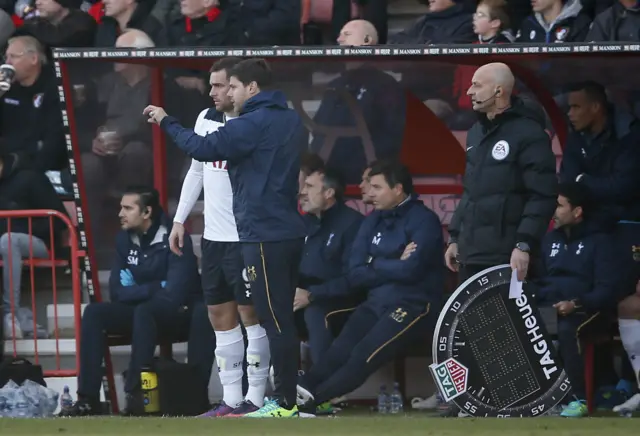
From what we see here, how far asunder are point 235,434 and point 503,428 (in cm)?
131

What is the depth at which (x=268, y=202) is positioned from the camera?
8.19m

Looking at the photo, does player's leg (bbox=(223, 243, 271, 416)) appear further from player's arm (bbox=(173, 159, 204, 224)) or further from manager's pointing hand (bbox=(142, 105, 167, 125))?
manager's pointing hand (bbox=(142, 105, 167, 125))

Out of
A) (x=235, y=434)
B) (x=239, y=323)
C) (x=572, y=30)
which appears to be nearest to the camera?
(x=235, y=434)

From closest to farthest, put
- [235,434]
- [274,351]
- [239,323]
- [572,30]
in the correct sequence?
1. [235,434]
2. [274,351]
3. [239,323]
4. [572,30]

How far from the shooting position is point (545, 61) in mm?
9461

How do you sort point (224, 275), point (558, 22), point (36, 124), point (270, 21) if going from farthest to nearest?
point (36, 124) → point (270, 21) → point (558, 22) → point (224, 275)

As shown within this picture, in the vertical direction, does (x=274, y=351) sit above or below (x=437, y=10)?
below

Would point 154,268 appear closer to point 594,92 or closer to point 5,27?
point 5,27

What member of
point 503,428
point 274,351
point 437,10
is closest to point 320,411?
point 274,351

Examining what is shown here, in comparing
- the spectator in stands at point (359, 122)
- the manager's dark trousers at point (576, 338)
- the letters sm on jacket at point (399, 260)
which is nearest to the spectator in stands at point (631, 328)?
the manager's dark trousers at point (576, 338)

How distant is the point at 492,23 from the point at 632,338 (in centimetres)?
217

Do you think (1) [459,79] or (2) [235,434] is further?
(1) [459,79]

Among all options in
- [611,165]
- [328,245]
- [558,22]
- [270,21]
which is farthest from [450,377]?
[270,21]

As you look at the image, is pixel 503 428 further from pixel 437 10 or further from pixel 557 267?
pixel 437 10
